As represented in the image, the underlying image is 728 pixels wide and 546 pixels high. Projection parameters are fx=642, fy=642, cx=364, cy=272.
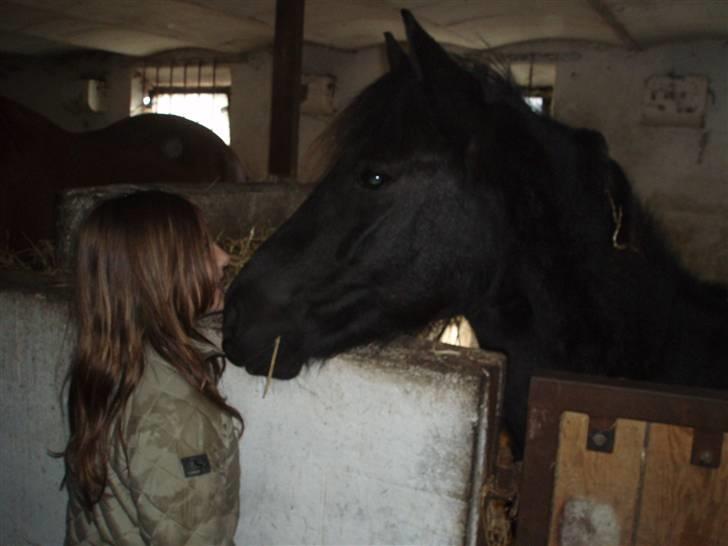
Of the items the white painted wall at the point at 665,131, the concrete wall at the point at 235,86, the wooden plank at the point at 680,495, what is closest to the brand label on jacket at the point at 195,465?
the wooden plank at the point at 680,495

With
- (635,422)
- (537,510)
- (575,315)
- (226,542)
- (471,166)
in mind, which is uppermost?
(471,166)

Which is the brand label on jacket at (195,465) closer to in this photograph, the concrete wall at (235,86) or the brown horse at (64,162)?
the brown horse at (64,162)

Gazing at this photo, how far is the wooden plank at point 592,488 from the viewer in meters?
1.19

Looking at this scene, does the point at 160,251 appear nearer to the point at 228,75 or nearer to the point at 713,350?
the point at 713,350

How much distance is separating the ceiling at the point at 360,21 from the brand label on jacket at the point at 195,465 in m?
4.90

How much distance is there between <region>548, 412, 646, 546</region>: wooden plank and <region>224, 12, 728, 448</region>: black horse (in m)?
0.34

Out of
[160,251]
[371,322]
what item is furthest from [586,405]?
[160,251]

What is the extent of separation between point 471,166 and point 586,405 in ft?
1.99

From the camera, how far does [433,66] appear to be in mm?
1465

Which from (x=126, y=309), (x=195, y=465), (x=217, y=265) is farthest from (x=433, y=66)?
(x=195, y=465)

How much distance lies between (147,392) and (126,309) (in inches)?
7.7

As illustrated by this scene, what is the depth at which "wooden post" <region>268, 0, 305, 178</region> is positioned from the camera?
4.21 meters

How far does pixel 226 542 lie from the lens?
4.58 ft

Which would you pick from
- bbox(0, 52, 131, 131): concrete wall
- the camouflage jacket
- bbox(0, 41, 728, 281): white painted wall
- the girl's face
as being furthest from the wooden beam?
bbox(0, 52, 131, 131): concrete wall
